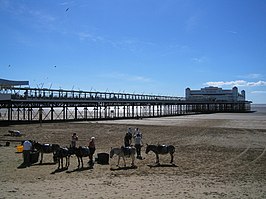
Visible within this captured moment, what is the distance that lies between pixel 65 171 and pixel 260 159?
399 inches

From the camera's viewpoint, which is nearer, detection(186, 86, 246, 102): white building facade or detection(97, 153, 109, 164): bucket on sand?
detection(97, 153, 109, 164): bucket on sand

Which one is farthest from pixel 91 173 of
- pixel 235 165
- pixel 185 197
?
pixel 235 165

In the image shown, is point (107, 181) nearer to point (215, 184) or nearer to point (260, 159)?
point (215, 184)

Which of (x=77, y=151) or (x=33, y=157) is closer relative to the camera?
(x=77, y=151)

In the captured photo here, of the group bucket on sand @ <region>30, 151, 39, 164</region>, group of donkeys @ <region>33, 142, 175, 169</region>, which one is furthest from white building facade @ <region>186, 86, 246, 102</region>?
bucket on sand @ <region>30, 151, 39, 164</region>

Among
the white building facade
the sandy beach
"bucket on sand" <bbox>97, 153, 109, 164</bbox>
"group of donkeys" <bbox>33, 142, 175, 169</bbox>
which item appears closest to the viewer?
the sandy beach

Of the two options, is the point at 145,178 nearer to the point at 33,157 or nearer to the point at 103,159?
the point at 103,159

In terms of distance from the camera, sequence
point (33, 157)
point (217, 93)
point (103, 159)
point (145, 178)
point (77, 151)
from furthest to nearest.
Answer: point (217, 93) → point (33, 157) → point (103, 159) → point (77, 151) → point (145, 178)

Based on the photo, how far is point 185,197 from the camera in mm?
9102

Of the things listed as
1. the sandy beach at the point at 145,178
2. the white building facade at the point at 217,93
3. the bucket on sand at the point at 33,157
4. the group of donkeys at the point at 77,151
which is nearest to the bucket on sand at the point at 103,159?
the sandy beach at the point at 145,178

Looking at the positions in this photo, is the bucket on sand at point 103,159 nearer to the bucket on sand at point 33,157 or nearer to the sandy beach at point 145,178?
the sandy beach at point 145,178

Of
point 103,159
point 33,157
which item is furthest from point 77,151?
point 33,157

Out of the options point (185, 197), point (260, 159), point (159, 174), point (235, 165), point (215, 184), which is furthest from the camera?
point (260, 159)

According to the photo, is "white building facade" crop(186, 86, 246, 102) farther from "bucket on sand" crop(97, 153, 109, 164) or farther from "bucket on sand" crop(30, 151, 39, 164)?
"bucket on sand" crop(30, 151, 39, 164)
